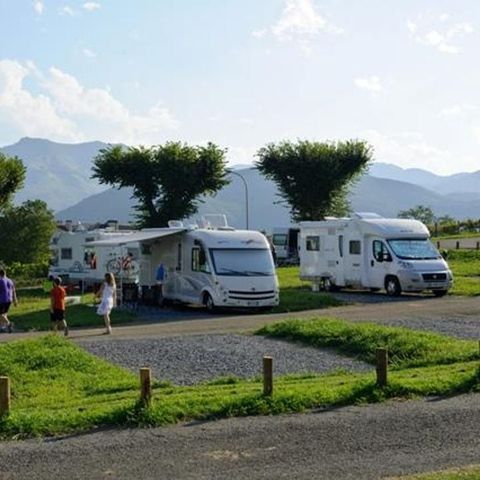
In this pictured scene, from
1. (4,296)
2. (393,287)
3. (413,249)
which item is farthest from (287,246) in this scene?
(4,296)

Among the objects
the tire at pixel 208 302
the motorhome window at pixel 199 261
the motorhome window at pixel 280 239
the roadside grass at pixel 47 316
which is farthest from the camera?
the motorhome window at pixel 280 239

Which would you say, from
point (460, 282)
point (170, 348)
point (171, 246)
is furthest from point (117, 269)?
point (170, 348)

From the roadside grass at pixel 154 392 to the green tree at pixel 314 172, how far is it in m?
45.3

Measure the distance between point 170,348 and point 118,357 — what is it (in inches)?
49.2

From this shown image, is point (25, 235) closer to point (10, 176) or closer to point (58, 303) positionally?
point (10, 176)

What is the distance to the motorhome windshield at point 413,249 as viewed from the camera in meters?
28.4

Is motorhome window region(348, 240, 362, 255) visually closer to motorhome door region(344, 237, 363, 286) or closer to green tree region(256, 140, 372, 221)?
motorhome door region(344, 237, 363, 286)

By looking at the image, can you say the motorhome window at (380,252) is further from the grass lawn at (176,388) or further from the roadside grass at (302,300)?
the grass lawn at (176,388)

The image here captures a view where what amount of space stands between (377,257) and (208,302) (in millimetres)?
6485

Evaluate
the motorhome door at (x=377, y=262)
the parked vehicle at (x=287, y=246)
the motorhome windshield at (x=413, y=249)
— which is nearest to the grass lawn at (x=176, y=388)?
the motorhome windshield at (x=413, y=249)

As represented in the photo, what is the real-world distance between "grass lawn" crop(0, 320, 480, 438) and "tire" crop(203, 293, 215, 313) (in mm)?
9248

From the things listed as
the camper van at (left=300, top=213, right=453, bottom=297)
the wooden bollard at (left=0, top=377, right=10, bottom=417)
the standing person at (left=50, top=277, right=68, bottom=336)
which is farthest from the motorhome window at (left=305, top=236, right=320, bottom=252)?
the wooden bollard at (left=0, top=377, right=10, bottom=417)

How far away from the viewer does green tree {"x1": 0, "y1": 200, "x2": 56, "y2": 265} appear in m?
78.5

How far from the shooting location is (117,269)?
117 feet
